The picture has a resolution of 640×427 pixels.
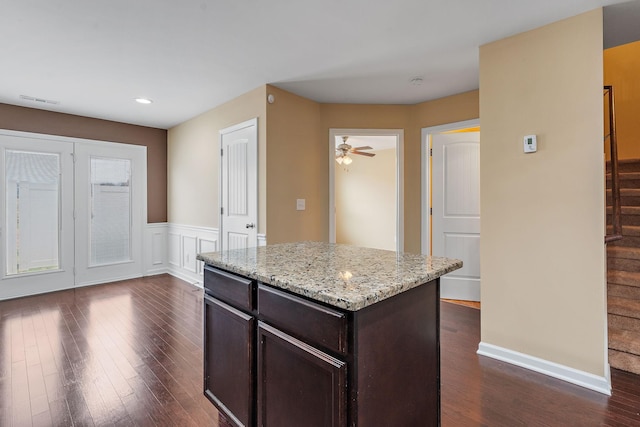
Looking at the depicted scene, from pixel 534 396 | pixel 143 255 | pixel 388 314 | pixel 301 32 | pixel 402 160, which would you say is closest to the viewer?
pixel 388 314

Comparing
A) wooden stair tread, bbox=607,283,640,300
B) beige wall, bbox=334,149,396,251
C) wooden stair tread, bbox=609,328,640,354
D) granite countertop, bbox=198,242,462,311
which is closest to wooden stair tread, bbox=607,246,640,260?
wooden stair tread, bbox=607,283,640,300

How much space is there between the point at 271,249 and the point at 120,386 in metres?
1.38

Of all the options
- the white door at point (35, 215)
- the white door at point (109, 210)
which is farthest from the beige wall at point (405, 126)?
the white door at point (35, 215)

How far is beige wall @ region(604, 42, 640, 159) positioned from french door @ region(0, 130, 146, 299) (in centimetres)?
695

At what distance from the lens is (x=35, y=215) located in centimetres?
424

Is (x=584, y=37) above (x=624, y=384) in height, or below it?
above

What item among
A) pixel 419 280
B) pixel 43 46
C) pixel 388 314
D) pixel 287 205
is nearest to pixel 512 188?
pixel 419 280

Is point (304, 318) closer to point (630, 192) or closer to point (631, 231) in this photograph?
point (631, 231)

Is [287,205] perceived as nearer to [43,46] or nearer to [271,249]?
[271,249]

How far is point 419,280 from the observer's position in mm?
1245

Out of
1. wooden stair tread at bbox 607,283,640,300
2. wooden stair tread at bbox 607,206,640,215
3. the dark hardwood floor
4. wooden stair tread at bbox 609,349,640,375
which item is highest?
wooden stair tread at bbox 607,206,640,215

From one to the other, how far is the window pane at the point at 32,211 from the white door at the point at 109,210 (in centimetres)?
27

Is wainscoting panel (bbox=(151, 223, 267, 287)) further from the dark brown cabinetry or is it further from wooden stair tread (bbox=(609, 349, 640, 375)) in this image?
wooden stair tread (bbox=(609, 349, 640, 375))

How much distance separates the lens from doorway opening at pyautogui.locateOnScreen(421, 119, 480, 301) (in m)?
3.84
